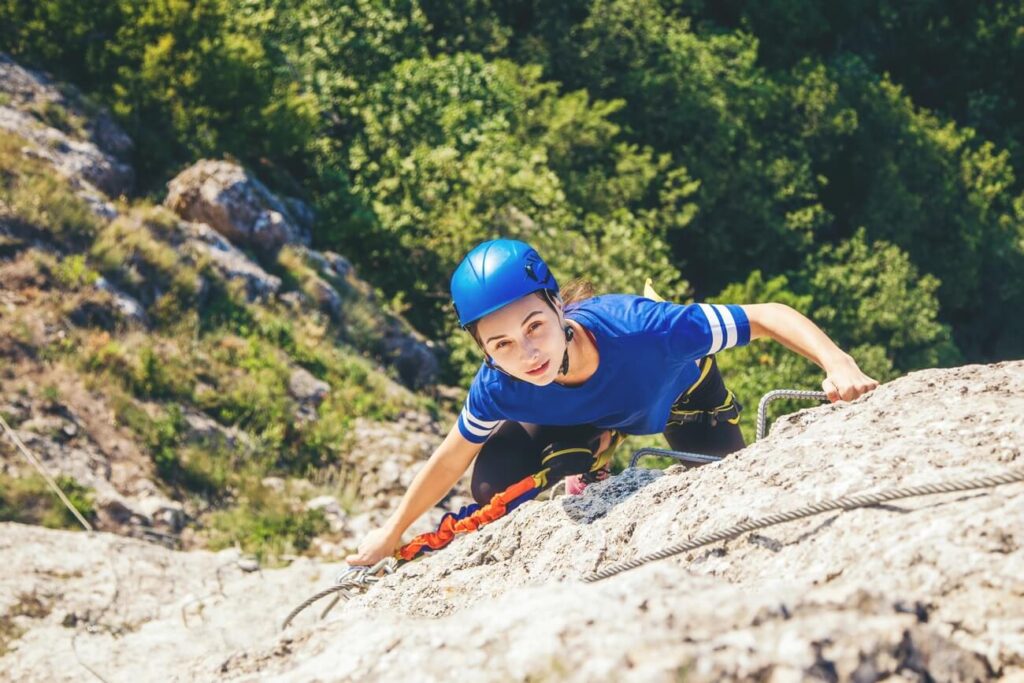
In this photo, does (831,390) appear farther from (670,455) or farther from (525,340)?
(525,340)

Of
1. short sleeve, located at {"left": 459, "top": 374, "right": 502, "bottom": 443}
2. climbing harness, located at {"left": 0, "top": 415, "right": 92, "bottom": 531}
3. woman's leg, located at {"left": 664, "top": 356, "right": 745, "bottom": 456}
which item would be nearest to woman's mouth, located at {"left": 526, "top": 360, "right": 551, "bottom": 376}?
short sleeve, located at {"left": 459, "top": 374, "right": 502, "bottom": 443}

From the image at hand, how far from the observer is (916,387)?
338 centimetres

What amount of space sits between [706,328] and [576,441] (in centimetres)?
75

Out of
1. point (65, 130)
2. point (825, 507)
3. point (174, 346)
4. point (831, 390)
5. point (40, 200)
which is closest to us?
point (825, 507)

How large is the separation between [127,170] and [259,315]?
3190mm

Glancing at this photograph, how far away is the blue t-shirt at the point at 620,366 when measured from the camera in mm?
3805

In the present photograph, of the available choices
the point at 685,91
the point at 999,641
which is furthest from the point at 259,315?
the point at 685,91

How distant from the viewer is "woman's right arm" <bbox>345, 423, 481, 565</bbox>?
3.92 m

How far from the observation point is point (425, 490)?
12.9ft

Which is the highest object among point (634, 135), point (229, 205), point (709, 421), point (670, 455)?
point (229, 205)

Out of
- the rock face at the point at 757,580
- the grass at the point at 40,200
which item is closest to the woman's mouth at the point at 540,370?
the rock face at the point at 757,580

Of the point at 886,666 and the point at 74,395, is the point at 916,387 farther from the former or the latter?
the point at 74,395

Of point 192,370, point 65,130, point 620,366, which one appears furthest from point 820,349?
point 65,130

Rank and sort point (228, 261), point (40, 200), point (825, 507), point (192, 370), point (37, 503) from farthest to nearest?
point (228, 261)
point (40, 200)
point (192, 370)
point (37, 503)
point (825, 507)
